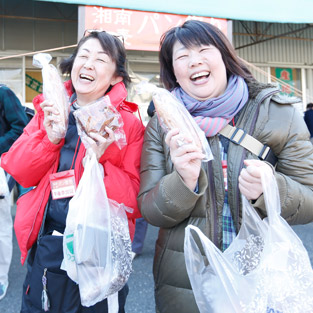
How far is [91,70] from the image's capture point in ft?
5.05

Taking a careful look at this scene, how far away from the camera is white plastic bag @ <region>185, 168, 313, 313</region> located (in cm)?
97

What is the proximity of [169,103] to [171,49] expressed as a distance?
1.11ft

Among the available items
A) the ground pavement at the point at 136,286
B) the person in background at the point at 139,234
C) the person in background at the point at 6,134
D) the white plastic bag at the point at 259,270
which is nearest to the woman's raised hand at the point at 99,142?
the white plastic bag at the point at 259,270

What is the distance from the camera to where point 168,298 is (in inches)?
49.6

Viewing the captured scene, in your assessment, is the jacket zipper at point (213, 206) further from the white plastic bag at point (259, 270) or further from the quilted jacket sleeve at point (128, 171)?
the quilted jacket sleeve at point (128, 171)

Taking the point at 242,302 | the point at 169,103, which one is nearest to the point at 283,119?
the point at 169,103

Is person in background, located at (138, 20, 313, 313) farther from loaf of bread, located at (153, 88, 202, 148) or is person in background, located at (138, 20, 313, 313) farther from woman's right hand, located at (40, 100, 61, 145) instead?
woman's right hand, located at (40, 100, 61, 145)

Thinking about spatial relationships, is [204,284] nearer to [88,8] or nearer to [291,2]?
[88,8]

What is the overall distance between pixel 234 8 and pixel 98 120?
11.0 feet

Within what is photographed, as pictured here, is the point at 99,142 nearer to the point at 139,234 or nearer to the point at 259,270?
the point at 259,270

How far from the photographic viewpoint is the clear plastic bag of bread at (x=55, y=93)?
1.42 m

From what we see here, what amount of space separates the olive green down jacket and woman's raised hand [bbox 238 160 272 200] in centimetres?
9

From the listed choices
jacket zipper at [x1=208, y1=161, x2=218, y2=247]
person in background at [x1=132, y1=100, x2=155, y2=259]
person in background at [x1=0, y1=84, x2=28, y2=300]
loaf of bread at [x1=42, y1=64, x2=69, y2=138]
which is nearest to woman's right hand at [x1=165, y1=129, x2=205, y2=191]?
Result: jacket zipper at [x1=208, y1=161, x2=218, y2=247]

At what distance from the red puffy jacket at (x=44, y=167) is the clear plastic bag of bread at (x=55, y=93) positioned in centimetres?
8
